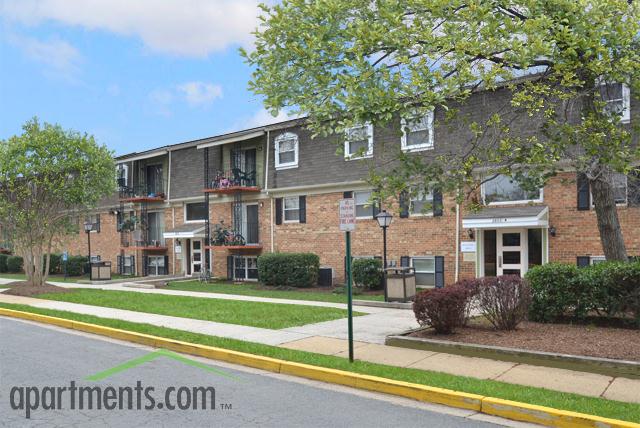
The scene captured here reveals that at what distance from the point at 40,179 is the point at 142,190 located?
34.4 feet

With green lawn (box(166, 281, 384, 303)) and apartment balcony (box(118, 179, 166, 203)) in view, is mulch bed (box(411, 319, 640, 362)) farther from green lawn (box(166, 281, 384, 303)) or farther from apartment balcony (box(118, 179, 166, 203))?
apartment balcony (box(118, 179, 166, 203))

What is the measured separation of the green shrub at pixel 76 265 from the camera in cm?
3250

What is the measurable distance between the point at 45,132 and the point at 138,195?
10.8 meters

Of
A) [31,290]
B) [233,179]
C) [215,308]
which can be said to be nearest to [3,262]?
[31,290]

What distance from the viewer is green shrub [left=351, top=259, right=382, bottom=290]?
19828mm

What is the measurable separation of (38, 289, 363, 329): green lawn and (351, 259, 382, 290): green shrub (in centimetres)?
486

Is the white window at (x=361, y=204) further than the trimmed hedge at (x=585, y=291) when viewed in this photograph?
Yes

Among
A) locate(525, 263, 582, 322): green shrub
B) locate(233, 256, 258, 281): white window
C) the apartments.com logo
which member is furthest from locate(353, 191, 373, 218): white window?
the apartments.com logo

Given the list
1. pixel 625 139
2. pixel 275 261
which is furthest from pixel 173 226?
pixel 625 139

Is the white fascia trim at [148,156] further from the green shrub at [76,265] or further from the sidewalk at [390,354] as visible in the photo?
the sidewalk at [390,354]

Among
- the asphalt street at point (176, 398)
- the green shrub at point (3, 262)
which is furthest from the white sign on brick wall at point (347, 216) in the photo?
the green shrub at point (3, 262)

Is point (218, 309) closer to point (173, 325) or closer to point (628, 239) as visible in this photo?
point (173, 325)

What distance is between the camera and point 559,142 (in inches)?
394

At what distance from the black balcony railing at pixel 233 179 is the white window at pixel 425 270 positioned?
9062 mm
